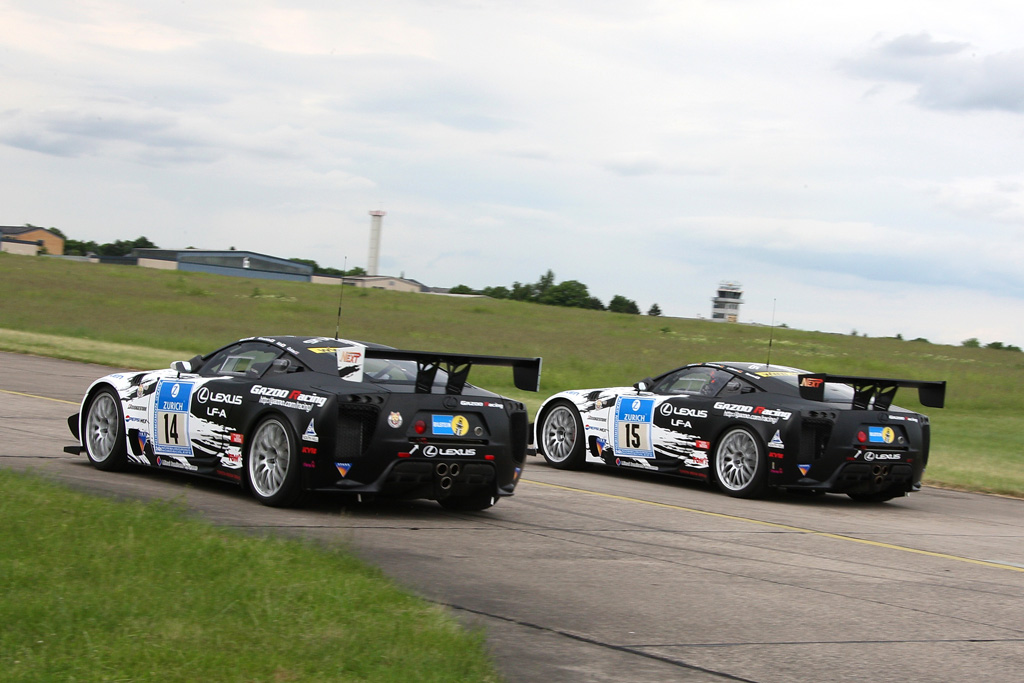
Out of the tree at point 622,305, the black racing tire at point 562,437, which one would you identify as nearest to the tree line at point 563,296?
the tree at point 622,305

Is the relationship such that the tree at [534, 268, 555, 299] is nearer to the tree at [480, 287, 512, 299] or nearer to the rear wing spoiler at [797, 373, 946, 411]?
the tree at [480, 287, 512, 299]

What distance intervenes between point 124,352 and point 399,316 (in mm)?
35363

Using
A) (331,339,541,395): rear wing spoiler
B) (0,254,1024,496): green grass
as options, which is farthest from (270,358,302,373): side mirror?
(0,254,1024,496): green grass

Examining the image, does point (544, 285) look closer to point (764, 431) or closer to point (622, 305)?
point (622, 305)

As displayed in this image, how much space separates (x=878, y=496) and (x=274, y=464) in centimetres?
711

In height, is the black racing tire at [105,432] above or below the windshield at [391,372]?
below

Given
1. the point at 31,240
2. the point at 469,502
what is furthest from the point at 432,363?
the point at 31,240

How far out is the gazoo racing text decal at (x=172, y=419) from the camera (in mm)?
9273

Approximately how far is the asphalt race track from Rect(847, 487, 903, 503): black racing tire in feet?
0.69

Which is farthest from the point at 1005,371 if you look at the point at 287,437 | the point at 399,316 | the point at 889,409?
the point at 287,437

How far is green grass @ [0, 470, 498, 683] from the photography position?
421 centimetres

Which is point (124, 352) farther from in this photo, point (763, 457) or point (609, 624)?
point (609, 624)

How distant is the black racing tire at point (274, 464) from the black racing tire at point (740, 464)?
201 inches

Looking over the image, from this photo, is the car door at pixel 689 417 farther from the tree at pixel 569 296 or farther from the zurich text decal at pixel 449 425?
the tree at pixel 569 296
